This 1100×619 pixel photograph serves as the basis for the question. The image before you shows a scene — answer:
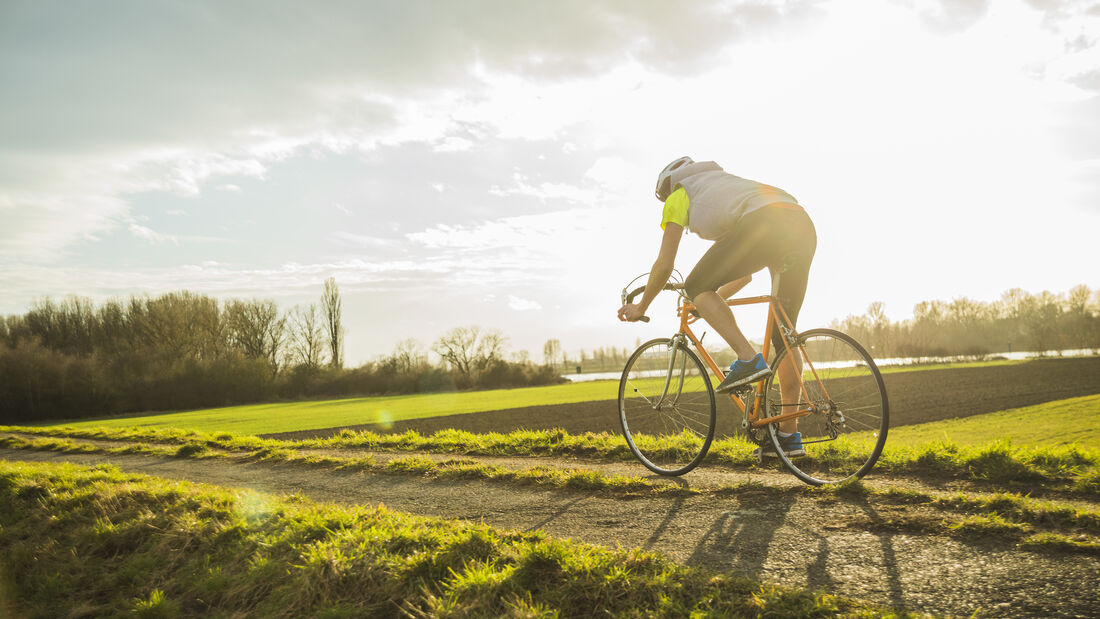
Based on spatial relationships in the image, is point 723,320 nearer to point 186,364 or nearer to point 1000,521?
point 1000,521

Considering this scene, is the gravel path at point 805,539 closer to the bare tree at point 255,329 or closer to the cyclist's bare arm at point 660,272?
the cyclist's bare arm at point 660,272

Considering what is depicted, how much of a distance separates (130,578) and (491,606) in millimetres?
3311

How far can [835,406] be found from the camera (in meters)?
3.72

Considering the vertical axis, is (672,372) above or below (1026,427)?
above

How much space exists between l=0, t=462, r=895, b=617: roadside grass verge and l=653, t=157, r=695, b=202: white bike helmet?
9.08 ft

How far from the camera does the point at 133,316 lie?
225 feet

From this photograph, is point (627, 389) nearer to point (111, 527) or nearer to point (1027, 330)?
point (111, 527)

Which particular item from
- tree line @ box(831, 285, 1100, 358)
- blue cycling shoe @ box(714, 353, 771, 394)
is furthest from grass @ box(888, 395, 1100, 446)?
tree line @ box(831, 285, 1100, 358)

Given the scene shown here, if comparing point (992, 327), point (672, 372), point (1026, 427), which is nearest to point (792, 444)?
point (672, 372)

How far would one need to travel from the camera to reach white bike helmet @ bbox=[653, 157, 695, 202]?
4.36 metres

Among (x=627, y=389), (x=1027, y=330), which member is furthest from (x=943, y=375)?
(x=627, y=389)

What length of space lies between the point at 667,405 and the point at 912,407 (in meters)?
33.1

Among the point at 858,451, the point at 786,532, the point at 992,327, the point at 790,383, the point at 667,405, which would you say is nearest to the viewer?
the point at 786,532

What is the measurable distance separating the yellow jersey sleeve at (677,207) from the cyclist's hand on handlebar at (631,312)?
912mm
